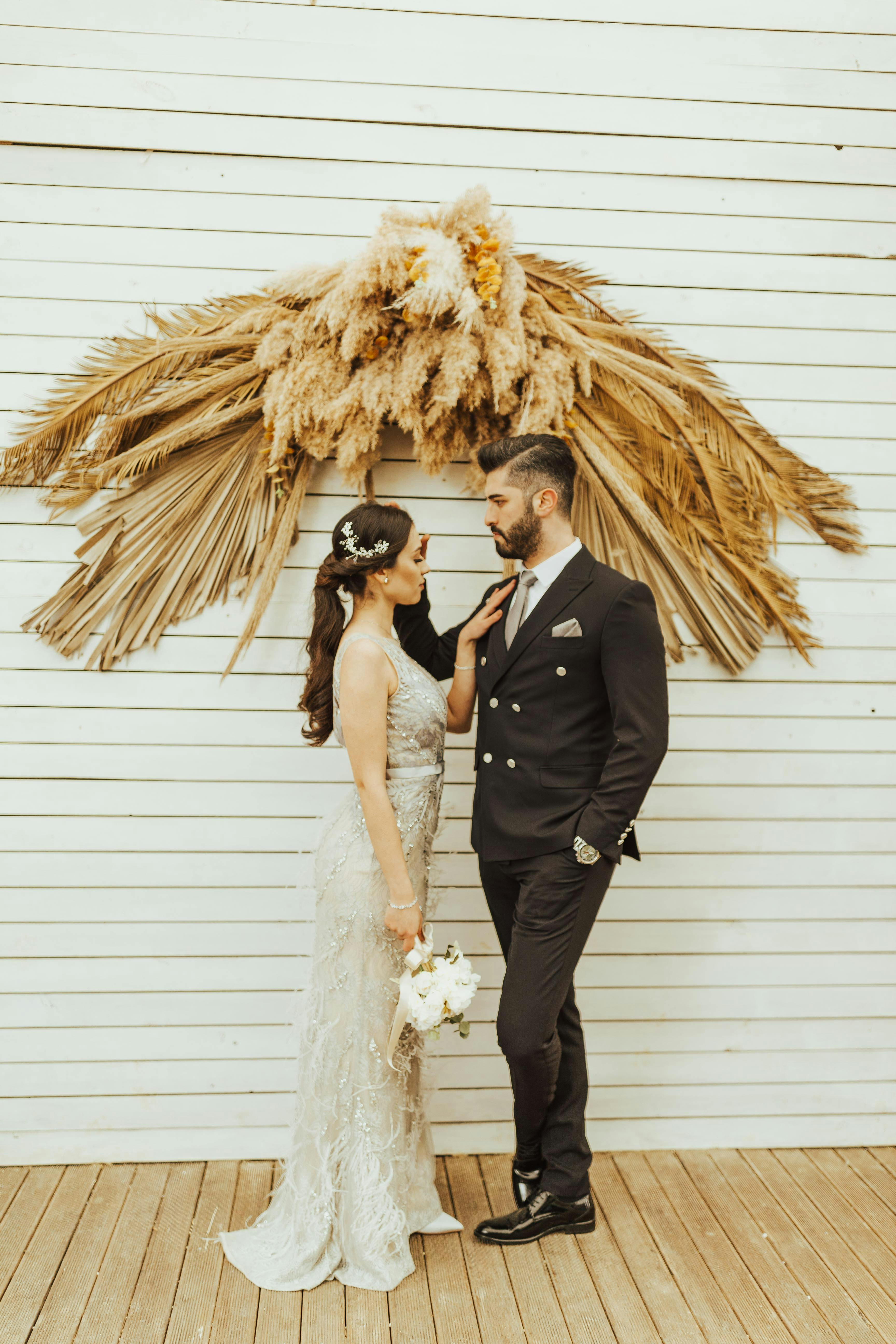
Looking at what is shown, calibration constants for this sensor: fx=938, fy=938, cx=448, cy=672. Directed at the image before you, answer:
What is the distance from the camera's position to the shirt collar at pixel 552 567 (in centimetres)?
215

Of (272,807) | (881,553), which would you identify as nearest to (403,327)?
(272,807)

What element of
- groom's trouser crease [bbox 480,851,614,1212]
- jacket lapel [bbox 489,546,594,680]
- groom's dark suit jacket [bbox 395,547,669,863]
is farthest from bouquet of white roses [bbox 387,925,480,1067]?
jacket lapel [bbox 489,546,594,680]

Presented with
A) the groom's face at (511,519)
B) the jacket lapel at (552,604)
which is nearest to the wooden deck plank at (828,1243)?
the jacket lapel at (552,604)

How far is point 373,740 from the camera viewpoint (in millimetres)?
2027

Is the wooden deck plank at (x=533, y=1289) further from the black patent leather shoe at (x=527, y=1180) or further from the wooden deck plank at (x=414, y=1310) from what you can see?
the wooden deck plank at (x=414, y=1310)

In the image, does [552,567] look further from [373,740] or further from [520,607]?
[373,740]

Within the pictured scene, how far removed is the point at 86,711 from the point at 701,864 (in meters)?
1.78

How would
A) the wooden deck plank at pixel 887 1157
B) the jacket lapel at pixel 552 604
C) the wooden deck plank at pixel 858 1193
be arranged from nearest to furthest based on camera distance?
the jacket lapel at pixel 552 604 < the wooden deck plank at pixel 858 1193 < the wooden deck plank at pixel 887 1157

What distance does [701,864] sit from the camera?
271 centimetres

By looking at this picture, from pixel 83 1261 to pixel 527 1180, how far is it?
1.08 m

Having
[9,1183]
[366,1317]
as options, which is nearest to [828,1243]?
[366,1317]

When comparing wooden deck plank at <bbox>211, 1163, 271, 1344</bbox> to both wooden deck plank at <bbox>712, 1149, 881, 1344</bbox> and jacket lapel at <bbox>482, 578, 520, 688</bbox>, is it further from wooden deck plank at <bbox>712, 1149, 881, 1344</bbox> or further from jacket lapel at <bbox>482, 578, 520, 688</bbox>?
jacket lapel at <bbox>482, 578, 520, 688</bbox>

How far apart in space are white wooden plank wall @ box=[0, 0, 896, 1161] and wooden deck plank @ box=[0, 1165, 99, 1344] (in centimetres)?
13

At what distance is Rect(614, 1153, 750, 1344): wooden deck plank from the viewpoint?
2080mm
